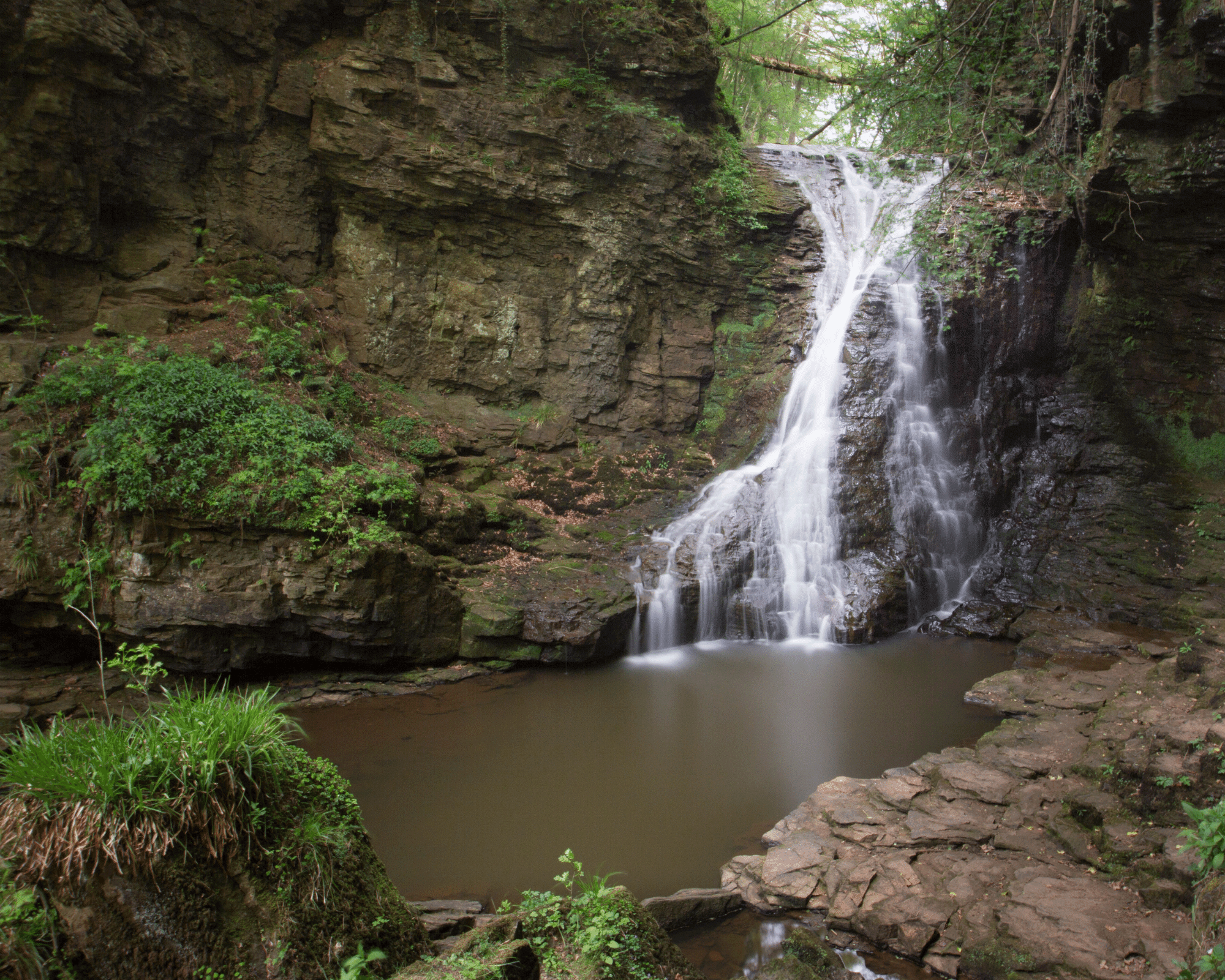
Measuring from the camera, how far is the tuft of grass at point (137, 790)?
2.47m

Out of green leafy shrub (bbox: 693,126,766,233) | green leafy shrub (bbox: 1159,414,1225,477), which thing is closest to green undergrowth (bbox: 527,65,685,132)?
green leafy shrub (bbox: 693,126,766,233)

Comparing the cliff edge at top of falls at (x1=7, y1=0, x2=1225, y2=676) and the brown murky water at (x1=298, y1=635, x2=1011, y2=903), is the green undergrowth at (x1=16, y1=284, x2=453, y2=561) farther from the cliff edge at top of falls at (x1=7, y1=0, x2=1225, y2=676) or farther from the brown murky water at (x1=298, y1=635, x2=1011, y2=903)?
the brown murky water at (x1=298, y1=635, x2=1011, y2=903)

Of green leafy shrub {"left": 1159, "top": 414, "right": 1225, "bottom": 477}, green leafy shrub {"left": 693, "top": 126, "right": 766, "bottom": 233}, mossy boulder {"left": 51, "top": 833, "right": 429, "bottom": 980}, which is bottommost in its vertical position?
mossy boulder {"left": 51, "top": 833, "right": 429, "bottom": 980}

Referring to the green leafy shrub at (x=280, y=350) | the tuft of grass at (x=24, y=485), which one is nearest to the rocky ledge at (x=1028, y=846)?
the tuft of grass at (x=24, y=485)

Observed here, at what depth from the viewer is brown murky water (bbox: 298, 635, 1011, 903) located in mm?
5566

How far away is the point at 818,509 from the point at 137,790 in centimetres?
1031

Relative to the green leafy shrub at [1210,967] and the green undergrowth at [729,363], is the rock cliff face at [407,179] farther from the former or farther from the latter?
the green leafy shrub at [1210,967]

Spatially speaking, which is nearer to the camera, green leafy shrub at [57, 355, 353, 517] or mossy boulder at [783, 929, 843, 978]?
mossy boulder at [783, 929, 843, 978]

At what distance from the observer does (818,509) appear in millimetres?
11383

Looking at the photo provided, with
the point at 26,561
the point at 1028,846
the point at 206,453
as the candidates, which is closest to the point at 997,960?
the point at 1028,846

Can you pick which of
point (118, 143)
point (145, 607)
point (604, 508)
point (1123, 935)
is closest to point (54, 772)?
point (1123, 935)

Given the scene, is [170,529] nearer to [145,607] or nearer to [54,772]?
[145,607]

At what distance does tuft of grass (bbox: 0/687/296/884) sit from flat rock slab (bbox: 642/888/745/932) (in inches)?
112

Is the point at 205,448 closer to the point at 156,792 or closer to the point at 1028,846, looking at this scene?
the point at 156,792
